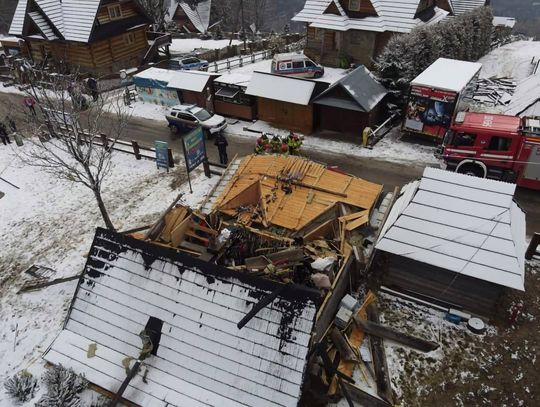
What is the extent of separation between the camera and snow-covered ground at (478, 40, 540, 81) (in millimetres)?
27825

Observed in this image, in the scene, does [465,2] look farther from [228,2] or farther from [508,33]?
[228,2]

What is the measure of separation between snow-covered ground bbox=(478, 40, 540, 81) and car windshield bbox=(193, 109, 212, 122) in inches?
786

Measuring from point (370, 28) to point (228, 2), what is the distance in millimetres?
38868

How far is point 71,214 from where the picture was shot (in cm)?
1588

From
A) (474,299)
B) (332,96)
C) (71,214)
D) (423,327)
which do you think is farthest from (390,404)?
(332,96)

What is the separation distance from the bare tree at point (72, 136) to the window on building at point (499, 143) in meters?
14.0

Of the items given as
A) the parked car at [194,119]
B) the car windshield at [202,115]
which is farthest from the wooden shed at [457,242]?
the car windshield at [202,115]

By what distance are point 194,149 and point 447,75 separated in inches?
505

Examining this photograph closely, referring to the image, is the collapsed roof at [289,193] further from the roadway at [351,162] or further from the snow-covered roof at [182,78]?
the snow-covered roof at [182,78]

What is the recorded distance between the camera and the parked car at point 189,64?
104 ft

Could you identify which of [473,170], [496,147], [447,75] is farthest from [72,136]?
[447,75]

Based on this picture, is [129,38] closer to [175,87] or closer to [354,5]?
[175,87]

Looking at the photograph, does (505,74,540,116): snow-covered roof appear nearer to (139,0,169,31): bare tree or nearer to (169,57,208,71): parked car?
(169,57,208,71): parked car

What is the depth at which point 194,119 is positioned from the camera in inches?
838
